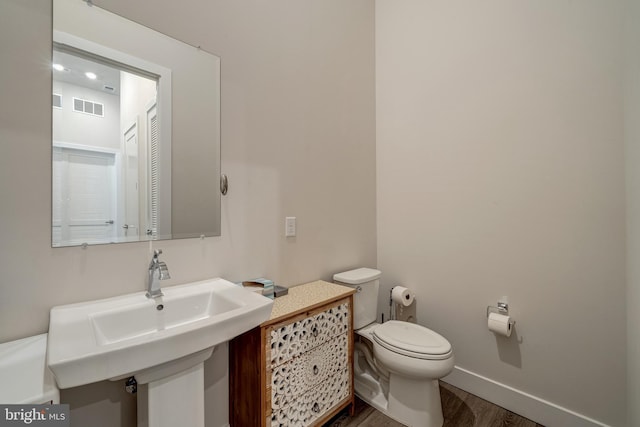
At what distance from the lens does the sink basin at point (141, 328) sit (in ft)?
2.15

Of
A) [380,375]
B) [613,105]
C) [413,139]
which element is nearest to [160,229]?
[380,375]

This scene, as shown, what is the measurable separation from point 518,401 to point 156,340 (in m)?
1.96

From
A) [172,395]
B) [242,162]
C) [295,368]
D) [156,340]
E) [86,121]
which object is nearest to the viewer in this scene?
[156,340]

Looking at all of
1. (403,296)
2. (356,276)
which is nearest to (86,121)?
(356,276)

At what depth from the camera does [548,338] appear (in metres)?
1.48

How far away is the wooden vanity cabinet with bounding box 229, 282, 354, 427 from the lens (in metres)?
1.16

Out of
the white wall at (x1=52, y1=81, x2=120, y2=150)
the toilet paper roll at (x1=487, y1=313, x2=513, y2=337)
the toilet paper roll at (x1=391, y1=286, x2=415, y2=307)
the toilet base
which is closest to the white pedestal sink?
the white wall at (x1=52, y1=81, x2=120, y2=150)

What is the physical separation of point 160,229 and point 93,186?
11.4 inches

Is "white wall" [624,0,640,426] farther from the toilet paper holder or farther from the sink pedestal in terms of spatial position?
the sink pedestal

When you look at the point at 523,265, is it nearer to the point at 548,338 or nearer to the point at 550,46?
the point at 548,338

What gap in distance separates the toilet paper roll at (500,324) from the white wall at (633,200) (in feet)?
1.52

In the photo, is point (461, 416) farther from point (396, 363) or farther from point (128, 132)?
point (128, 132)

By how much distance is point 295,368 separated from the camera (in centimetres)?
126

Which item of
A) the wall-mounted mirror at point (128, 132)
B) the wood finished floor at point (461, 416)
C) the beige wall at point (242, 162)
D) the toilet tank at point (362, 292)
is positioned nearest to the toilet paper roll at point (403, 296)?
the toilet tank at point (362, 292)
